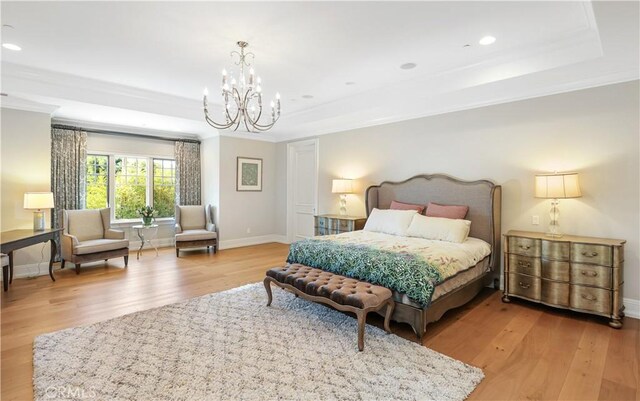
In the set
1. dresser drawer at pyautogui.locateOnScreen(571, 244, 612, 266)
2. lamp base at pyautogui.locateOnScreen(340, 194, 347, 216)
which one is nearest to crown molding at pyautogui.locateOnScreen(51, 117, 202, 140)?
lamp base at pyautogui.locateOnScreen(340, 194, 347, 216)

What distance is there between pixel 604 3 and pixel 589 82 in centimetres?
184

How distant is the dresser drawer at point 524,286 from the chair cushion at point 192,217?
5.80m

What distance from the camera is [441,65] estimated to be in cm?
379

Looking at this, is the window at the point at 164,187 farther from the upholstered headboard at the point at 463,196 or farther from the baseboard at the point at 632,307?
the baseboard at the point at 632,307

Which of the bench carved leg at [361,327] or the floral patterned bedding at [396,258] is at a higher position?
the floral patterned bedding at [396,258]

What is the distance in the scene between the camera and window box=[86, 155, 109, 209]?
623 centimetres

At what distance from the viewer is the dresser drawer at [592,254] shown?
3162 mm

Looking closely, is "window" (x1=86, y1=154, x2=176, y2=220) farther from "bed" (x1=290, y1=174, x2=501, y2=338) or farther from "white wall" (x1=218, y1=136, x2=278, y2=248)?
"bed" (x1=290, y1=174, x2=501, y2=338)

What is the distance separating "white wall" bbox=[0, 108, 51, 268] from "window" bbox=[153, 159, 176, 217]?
214 cm

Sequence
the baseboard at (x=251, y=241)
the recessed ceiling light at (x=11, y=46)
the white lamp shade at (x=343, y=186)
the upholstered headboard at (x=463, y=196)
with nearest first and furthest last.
→ the recessed ceiling light at (x=11, y=46), the upholstered headboard at (x=463, y=196), the white lamp shade at (x=343, y=186), the baseboard at (x=251, y=241)

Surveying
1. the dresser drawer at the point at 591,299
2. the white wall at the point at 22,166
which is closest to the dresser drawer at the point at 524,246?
the dresser drawer at the point at 591,299

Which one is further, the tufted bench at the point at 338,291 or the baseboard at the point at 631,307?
the baseboard at the point at 631,307

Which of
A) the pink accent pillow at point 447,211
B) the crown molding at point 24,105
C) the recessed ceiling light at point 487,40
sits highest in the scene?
the recessed ceiling light at point 487,40

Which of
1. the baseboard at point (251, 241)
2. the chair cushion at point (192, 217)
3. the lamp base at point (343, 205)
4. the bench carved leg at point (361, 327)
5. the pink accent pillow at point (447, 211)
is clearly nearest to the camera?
the bench carved leg at point (361, 327)
